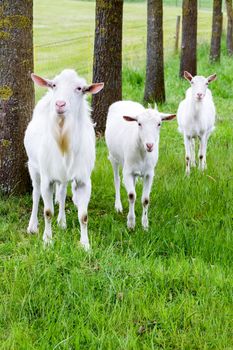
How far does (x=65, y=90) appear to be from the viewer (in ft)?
17.1

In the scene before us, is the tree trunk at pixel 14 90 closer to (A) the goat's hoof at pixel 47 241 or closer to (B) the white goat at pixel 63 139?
(B) the white goat at pixel 63 139

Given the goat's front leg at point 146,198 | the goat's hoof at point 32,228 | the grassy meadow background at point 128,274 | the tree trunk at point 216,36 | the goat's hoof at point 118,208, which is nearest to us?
the grassy meadow background at point 128,274

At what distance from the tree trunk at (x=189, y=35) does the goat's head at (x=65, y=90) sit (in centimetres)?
1155

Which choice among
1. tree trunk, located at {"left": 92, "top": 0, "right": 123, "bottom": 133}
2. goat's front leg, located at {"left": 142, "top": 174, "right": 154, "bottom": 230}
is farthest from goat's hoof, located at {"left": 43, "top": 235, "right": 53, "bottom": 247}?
tree trunk, located at {"left": 92, "top": 0, "right": 123, "bottom": 133}

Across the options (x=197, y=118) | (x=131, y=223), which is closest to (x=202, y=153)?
(x=197, y=118)

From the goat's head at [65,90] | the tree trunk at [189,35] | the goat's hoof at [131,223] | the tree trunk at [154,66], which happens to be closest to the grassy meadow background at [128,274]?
the goat's hoof at [131,223]

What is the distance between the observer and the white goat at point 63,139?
17.4ft

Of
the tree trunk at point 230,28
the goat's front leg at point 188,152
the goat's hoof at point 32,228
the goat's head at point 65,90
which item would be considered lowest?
the goat's hoof at point 32,228

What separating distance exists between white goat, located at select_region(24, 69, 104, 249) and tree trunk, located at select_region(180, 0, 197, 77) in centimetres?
1104

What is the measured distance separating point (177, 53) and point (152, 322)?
2344 centimetres

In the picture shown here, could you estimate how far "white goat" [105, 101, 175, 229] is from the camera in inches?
245

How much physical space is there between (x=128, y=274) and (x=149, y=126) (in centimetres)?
191

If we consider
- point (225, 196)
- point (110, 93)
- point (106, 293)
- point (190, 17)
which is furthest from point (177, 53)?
point (106, 293)

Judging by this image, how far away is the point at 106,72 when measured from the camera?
33.0ft
